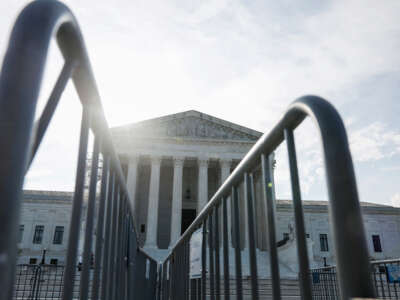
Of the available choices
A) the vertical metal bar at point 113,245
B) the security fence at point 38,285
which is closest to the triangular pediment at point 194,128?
the security fence at point 38,285

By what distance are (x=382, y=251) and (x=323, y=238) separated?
8397 mm

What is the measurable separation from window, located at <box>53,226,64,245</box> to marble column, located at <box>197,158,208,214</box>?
17132 millimetres

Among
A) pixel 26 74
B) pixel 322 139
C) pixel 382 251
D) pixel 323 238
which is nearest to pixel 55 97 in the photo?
pixel 26 74

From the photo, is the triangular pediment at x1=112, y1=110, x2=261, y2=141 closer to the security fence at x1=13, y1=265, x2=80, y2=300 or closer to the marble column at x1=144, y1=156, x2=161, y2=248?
the marble column at x1=144, y1=156, x2=161, y2=248

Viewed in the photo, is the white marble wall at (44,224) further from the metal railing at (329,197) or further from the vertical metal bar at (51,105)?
the vertical metal bar at (51,105)

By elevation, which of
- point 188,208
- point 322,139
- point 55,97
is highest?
point 188,208

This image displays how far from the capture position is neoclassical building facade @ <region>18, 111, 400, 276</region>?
3200 centimetres

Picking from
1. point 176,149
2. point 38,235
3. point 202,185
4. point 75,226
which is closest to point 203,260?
point 75,226

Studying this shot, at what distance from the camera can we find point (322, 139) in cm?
98

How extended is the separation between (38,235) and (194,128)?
2150 centimetres

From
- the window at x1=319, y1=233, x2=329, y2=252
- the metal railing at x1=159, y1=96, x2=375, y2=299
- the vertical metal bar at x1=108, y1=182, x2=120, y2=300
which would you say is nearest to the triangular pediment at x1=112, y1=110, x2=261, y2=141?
the window at x1=319, y1=233, x2=329, y2=252

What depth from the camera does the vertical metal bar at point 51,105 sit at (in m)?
1.07

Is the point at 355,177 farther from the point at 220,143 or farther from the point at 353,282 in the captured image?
the point at 220,143

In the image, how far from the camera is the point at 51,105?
111cm
